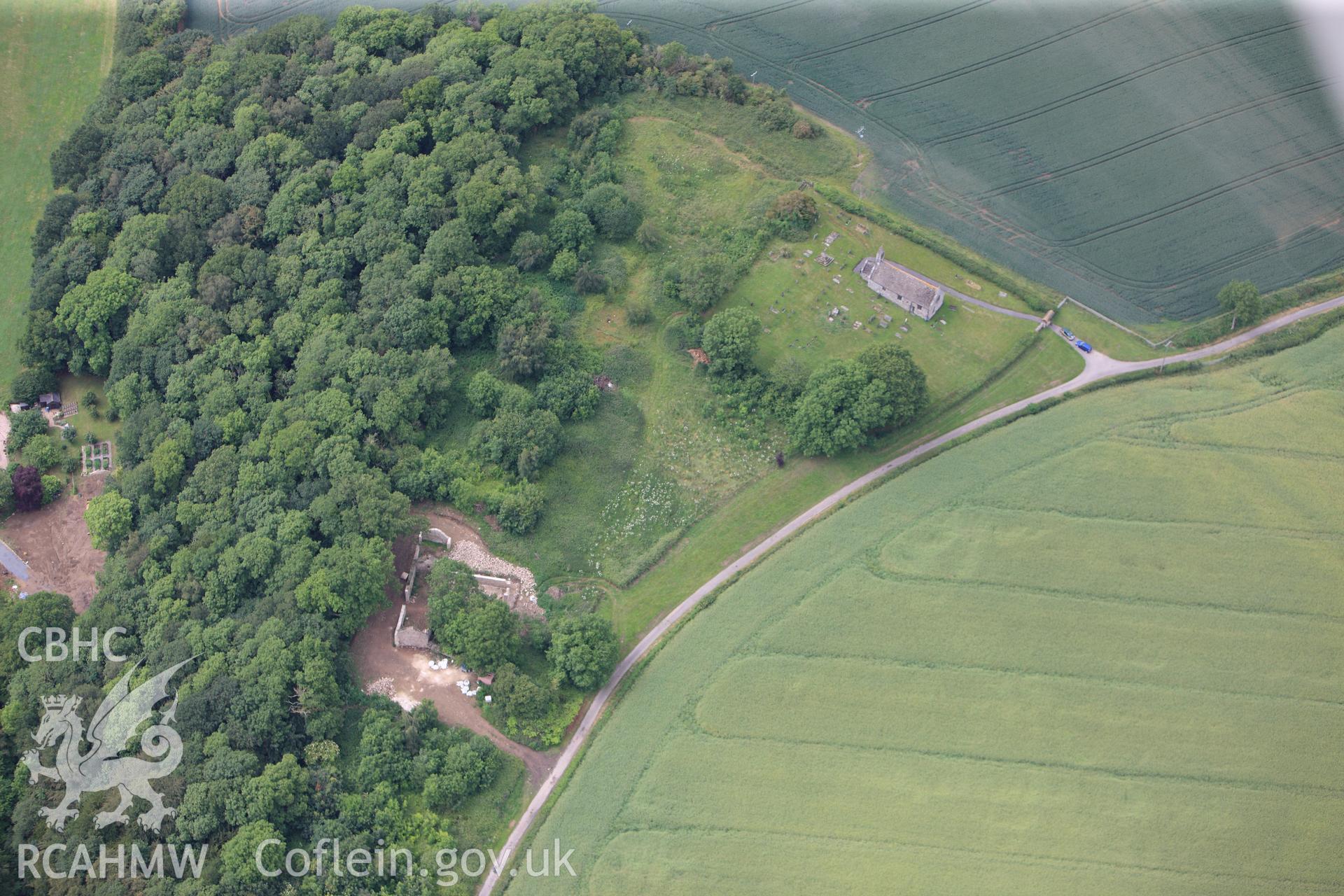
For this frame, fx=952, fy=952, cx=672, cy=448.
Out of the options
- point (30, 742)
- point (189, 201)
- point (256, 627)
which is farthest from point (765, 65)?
point (30, 742)

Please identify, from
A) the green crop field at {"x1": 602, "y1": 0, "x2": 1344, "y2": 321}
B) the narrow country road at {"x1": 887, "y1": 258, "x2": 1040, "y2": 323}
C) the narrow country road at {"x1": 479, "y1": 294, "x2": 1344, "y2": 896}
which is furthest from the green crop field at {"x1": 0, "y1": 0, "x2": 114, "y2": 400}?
the narrow country road at {"x1": 887, "y1": 258, "x2": 1040, "y2": 323}

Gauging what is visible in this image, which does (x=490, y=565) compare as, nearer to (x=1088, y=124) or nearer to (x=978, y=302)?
(x=978, y=302)

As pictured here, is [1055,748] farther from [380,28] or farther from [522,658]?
[380,28]

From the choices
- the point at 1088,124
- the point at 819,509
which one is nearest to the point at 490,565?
the point at 819,509

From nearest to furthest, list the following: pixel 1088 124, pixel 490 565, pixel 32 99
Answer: pixel 490 565, pixel 1088 124, pixel 32 99

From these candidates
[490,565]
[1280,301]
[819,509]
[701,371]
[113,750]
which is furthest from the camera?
[701,371]
